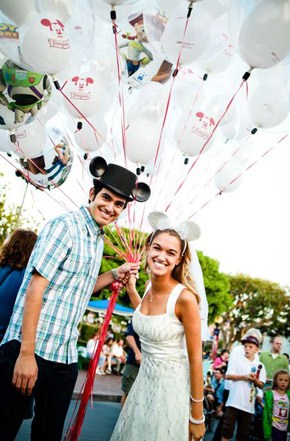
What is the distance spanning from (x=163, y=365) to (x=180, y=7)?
2.61m

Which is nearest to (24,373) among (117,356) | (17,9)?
(17,9)

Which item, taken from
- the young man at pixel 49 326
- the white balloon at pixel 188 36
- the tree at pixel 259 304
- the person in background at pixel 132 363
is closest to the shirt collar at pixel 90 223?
the young man at pixel 49 326

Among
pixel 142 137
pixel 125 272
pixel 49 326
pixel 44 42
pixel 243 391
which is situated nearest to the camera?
pixel 49 326

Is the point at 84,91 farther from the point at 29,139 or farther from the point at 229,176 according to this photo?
the point at 229,176

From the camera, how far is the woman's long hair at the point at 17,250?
3380 millimetres

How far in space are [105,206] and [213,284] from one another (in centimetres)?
2320

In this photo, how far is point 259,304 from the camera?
38.7 m

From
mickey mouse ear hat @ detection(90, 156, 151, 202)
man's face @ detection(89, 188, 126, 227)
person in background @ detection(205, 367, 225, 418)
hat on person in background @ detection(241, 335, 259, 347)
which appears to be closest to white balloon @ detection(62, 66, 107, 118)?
mickey mouse ear hat @ detection(90, 156, 151, 202)

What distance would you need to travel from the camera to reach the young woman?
2.47 m

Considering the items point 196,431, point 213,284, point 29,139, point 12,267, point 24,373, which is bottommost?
point 196,431

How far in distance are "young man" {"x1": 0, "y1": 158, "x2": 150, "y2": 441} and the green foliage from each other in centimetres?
2252

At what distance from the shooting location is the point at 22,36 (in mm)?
2994

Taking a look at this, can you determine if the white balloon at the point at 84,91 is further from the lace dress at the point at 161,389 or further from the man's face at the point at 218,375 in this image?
the man's face at the point at 218,375

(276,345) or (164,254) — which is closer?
(164,254)
